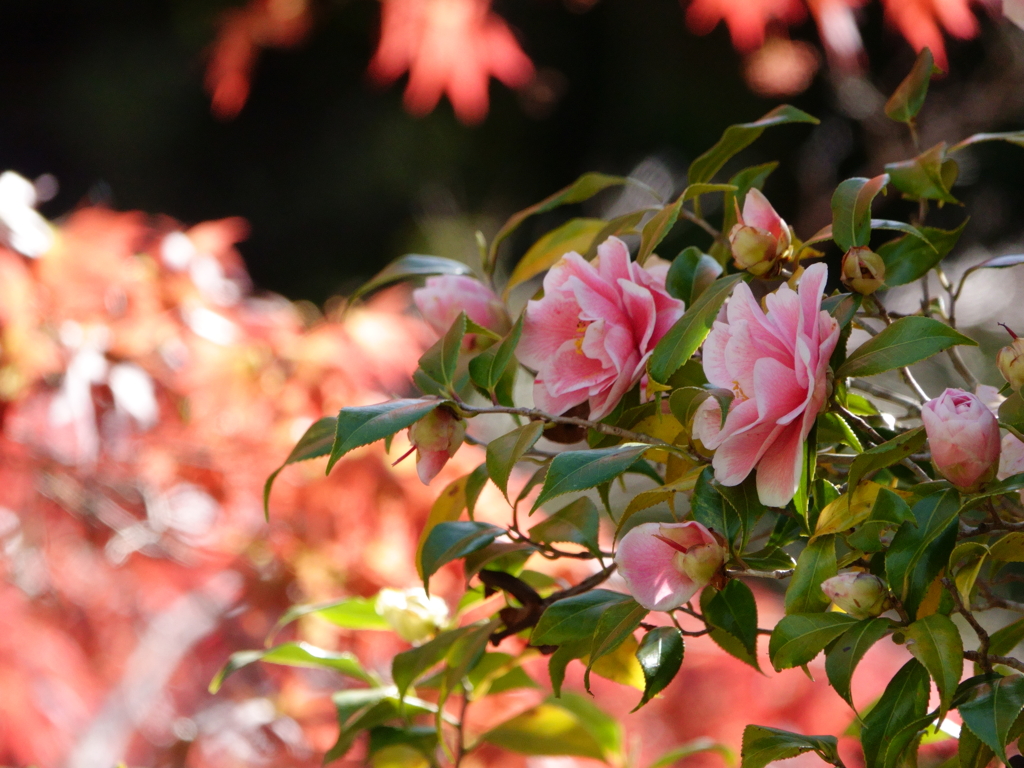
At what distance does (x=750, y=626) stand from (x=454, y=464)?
2.73 ft

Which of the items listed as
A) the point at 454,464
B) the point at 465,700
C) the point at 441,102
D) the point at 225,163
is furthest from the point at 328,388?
the point at 225,163

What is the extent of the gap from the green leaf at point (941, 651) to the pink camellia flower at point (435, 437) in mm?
178

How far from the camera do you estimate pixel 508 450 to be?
34 centimetres

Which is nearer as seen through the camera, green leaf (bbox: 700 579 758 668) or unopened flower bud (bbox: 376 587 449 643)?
green leaf (bbox: 700 579 758 668)

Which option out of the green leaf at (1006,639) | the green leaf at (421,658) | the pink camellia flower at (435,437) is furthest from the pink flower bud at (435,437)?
the green leaf at (1006,639)

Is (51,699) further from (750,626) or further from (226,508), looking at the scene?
(750,626)

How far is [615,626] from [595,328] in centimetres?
12

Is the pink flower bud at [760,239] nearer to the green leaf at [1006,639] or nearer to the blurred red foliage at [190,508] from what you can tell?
the green leaf at [1006,639]

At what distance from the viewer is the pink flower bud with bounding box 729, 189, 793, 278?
339 mm

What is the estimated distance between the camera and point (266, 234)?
302 cm

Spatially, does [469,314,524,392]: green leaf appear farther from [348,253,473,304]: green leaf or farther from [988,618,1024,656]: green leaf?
[988,618,1024,656]: green leaf

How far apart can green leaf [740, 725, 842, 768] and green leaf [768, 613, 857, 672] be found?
43 millimetres

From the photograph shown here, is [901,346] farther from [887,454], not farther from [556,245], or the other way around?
[556,245]

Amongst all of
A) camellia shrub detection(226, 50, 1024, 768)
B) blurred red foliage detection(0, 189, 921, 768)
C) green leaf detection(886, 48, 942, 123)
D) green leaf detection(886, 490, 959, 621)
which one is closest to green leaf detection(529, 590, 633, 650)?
camellia shrub detection(226, 50, 1024, 768)
